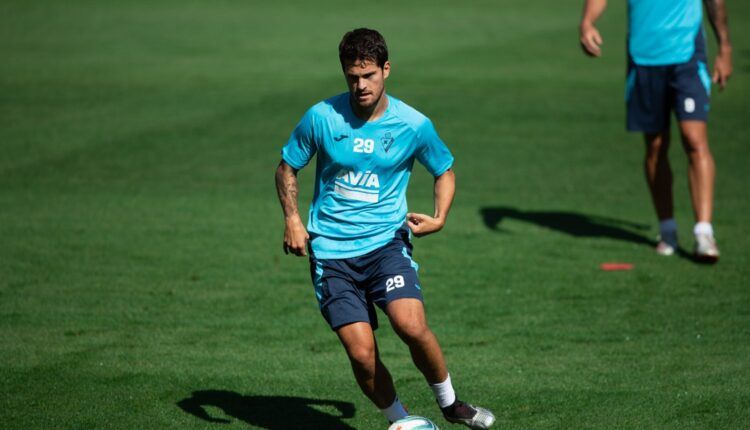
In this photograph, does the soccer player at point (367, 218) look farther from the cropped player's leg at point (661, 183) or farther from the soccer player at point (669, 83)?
the cropped player's leg at point (661, 183)

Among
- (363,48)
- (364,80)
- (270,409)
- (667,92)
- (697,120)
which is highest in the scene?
(363,48)

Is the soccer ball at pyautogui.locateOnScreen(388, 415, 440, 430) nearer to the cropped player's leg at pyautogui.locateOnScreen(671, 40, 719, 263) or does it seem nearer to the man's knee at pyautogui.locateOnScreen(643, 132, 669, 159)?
the cropped player's leg at pyautogui.locateOnScreen(671, 40, 719, 263)

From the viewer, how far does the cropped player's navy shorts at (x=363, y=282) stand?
5.59 m

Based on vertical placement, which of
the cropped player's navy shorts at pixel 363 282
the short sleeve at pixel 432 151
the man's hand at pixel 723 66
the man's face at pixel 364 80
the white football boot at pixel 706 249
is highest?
the man's face at pixel 364 80

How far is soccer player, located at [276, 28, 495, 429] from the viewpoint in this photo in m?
5.54

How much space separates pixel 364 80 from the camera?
5.52 m

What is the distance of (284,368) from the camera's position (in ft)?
23.1

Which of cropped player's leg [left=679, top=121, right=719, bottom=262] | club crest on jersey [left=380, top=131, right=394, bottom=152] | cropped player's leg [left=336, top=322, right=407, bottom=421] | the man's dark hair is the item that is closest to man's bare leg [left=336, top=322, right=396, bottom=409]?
cropped player's leg [left=336, top=322, right=407, bottom=421]

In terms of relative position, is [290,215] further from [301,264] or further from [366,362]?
[301,264]

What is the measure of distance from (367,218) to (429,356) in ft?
2.58

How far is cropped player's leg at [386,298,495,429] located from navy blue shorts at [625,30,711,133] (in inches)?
198

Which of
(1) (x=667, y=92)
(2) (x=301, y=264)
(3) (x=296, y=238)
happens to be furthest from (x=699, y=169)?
(3) (x=296, y=238)

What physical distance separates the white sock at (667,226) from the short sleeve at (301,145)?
5.17 metres

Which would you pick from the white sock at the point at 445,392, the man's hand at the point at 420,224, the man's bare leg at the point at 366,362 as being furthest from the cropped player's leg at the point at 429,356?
the man's hand at the point at 420,224
